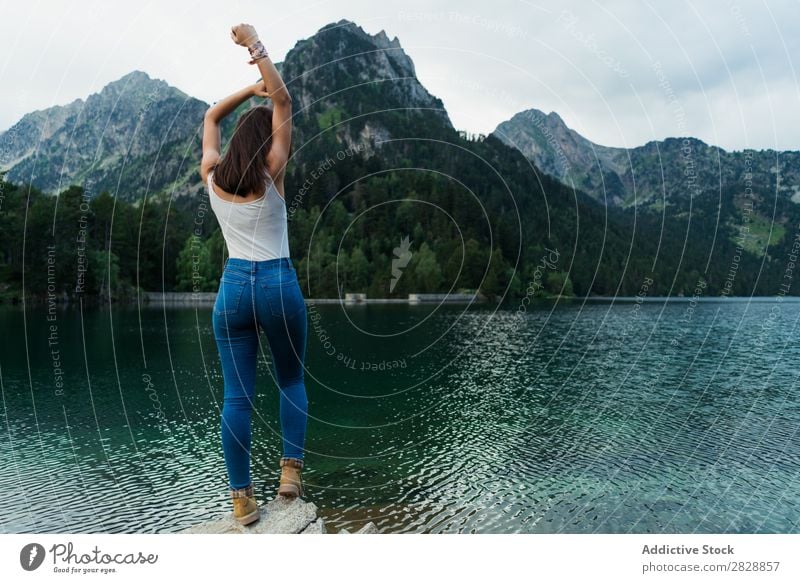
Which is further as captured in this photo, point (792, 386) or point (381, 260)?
point (381, 260)

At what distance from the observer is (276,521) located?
15.4 ft

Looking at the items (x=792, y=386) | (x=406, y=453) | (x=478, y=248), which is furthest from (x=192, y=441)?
(x=478, y=248)

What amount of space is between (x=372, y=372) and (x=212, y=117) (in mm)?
28968

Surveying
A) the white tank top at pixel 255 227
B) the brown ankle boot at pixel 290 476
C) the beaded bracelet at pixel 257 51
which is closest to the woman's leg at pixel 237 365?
the white tank top at pixel 255 227

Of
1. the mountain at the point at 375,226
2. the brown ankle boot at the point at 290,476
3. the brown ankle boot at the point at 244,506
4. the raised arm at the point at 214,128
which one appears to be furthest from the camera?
the mountain at the point at 375,226

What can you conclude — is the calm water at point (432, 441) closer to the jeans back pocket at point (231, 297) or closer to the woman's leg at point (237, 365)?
the woman's leg at point (237, 365)

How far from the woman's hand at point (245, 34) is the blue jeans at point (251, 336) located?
157 centimetres

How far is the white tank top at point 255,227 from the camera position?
4.07m

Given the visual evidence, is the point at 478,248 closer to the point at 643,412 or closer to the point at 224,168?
the point at 643,412

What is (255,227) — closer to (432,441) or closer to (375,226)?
(432,441)

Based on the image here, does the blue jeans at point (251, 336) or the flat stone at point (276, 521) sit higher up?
the blue jeans at point (251, 336)

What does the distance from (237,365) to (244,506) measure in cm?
121

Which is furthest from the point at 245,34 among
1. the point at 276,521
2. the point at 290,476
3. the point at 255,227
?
the point at 276,521

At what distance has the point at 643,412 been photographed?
76.4 feet
